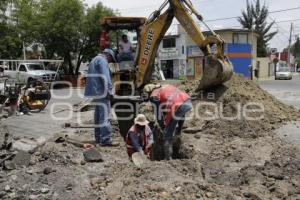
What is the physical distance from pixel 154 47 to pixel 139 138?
20.0ft

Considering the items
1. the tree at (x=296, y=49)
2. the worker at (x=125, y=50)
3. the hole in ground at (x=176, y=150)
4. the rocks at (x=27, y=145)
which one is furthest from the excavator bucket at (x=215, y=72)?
the tree at (x=296, y=49)

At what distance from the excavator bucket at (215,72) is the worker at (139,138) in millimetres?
5212

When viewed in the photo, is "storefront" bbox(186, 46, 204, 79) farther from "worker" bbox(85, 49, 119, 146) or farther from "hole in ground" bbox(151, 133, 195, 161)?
"worker" bbox(85, 49, 119, 146)

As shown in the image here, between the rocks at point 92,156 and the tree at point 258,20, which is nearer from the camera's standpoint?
the rocks at point 92,156

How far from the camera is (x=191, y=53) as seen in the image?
50750 mm

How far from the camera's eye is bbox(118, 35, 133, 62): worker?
1461 centimetres

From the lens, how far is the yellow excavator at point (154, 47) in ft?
44.4

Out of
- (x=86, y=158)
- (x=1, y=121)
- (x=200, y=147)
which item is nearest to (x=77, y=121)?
(x=1, y=121)

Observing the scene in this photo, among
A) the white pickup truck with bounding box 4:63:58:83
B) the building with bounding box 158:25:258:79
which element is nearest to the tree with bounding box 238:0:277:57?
the building with bounding box 158:25:258:79

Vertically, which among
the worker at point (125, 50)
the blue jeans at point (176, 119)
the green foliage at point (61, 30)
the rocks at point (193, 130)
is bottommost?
the rocks at point (193, 130)

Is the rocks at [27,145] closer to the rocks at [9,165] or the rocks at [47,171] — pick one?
the rocks at [9,165]

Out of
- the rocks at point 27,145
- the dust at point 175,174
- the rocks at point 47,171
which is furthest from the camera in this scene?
the rocks at point 27,145

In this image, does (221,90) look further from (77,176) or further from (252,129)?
(77,176)

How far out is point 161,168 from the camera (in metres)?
7.08
